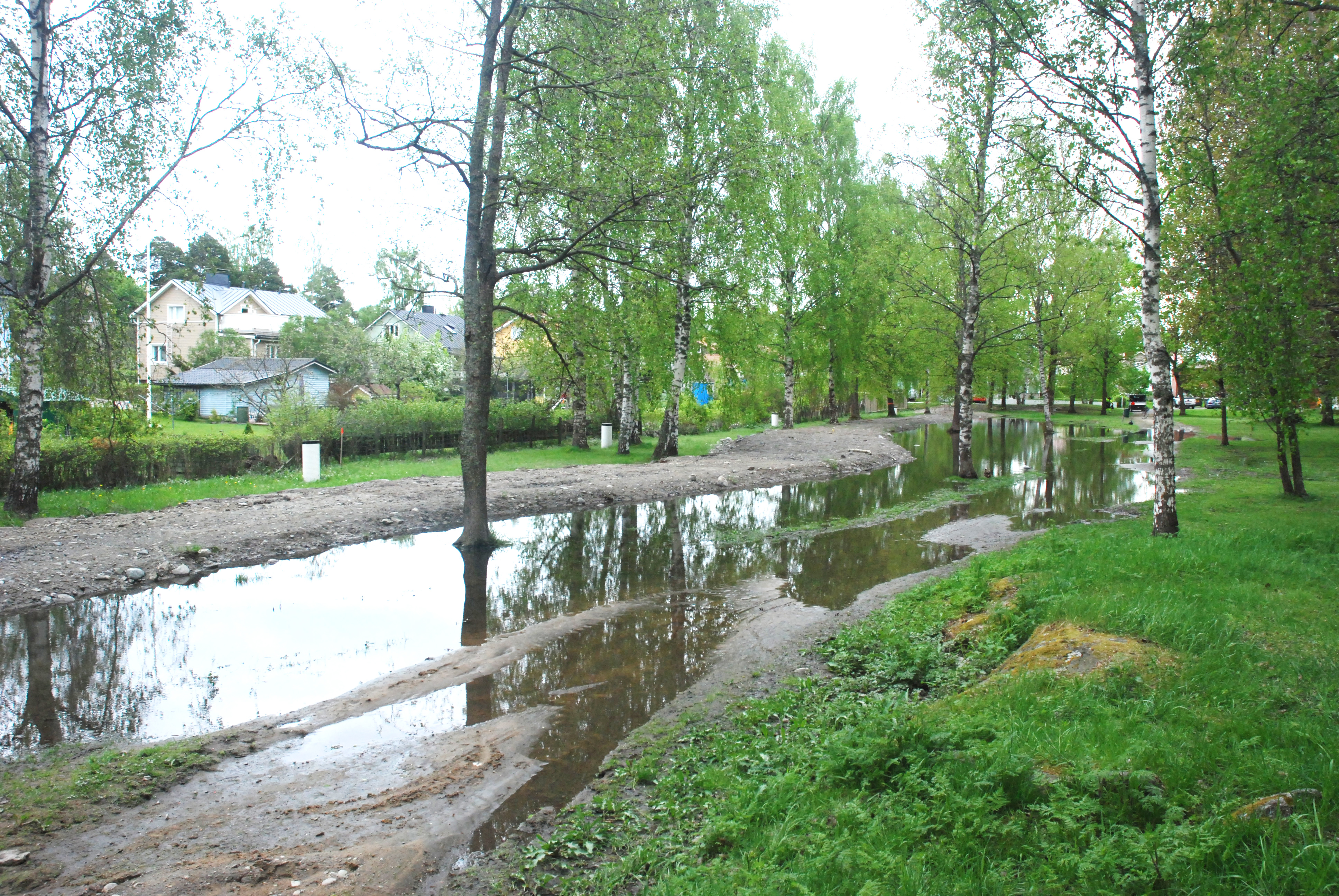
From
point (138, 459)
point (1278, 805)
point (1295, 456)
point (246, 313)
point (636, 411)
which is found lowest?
point (1278, 805)

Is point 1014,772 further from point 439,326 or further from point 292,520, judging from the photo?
point 439,326

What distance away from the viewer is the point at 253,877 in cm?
408

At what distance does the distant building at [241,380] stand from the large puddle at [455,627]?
26.8 metres

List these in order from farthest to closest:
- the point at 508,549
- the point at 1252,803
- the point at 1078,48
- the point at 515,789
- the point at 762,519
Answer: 1. the point at 762,519
2. the point at 508,549
3. the point at 1078,48
4. the point at 515,789
5. the point at 1252,803

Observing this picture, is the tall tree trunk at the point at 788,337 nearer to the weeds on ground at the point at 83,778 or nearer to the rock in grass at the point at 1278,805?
the weeds on ground at the point at 83,778

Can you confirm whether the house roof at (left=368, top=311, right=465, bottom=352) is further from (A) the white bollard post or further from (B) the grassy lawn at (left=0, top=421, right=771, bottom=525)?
(A) the white bollard post

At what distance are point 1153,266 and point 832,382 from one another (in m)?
31.0

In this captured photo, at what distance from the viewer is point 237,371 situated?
39969 millimetres

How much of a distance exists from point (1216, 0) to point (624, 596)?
11718mm

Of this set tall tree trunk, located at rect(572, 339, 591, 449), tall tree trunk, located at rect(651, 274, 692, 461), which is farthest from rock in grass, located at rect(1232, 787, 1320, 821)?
tall tree trunk, located at rect(572, 339, 591, 449)

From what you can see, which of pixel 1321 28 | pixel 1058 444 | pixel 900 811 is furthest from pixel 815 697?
pixel 1058 444

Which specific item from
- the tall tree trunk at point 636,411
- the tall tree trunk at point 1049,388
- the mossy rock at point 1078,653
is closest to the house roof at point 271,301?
the tall tree trunk at point 636,411

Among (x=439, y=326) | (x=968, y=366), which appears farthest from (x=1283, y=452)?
(x=439, y=326)

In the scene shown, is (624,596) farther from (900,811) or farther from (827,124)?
(827,124)
